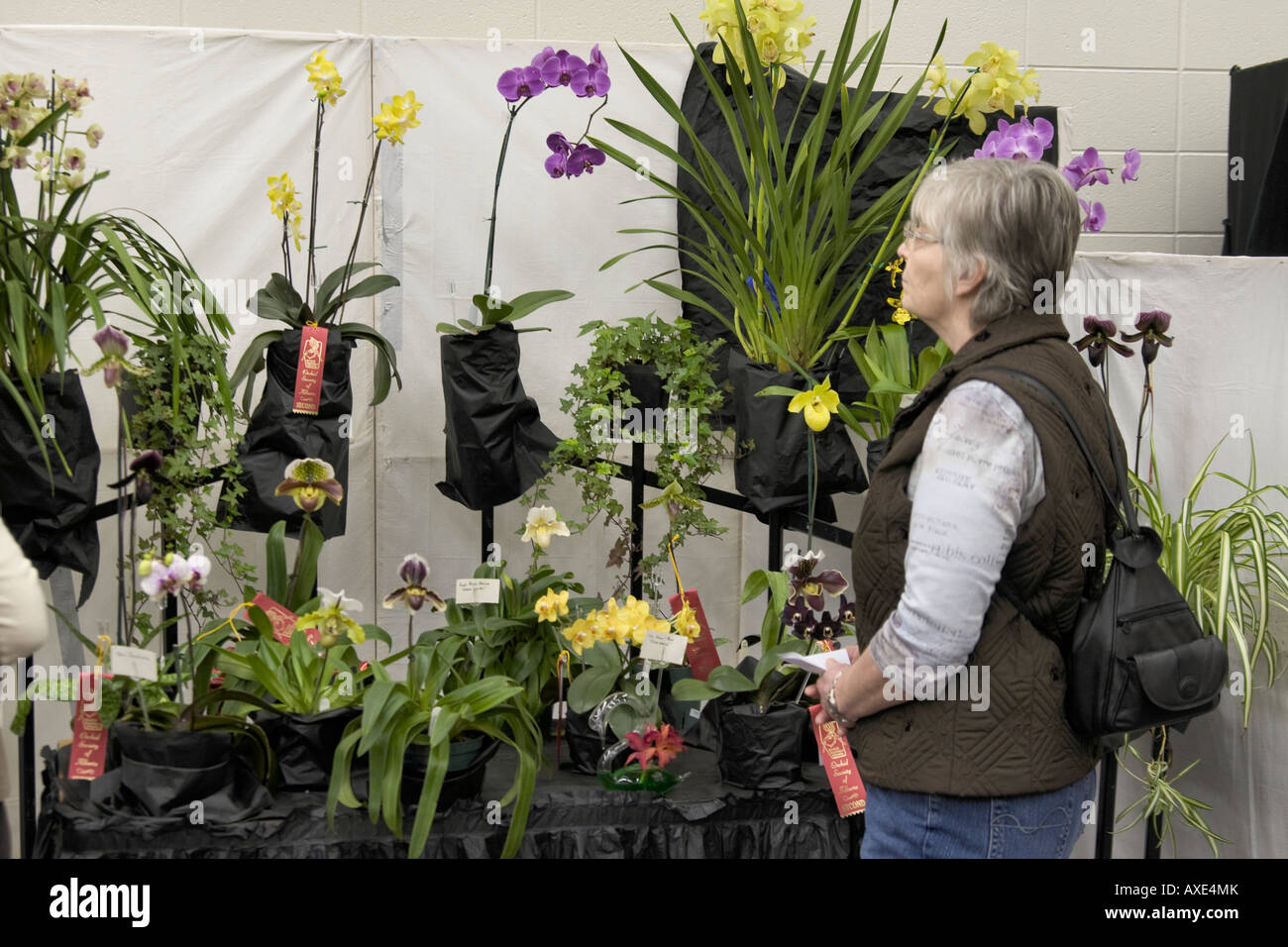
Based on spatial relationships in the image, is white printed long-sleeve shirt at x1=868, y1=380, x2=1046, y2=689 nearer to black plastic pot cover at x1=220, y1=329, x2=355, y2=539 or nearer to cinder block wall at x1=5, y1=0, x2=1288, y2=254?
black plastic pot cover at x1=220, y1=329, x2=355, y2=539

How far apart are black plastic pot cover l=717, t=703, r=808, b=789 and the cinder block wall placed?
1691mm

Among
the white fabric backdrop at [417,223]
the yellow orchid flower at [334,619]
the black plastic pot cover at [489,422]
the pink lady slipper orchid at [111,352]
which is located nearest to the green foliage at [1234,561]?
the white fabric backdrop at [417,223]

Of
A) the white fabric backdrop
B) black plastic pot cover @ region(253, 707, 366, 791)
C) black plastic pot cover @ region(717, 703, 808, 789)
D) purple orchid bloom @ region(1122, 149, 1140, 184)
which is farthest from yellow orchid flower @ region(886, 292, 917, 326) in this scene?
black plastic pot cover @ region(253, 707, 366, 791)

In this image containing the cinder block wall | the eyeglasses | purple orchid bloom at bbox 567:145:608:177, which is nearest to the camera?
the eyeglasses

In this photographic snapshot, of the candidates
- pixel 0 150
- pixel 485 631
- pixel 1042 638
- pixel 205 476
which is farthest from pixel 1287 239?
pixel 0 150

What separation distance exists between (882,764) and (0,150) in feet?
5.96

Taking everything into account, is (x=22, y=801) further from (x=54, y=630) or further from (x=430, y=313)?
(x=430, y=313)

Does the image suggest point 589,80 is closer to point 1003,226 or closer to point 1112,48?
point 1003,226

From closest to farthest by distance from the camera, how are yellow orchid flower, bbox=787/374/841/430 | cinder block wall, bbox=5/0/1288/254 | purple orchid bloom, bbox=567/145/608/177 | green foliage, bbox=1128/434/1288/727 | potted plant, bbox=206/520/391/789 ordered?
potted plant, bbox=206/520/391/789
yellow orchid flower, bbox=787/374/841/430
green foliage, bbox=1128/434/1288/727
purple orchid bloom, bbox=567/145/608/177
cinder block wall, bbox=5/0/1288/254

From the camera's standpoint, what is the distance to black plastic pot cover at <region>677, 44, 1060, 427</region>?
258 cm

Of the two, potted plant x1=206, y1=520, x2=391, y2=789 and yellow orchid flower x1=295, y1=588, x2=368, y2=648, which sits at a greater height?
yellow orchid flower x1=295, y1=588, x2=368, y2=648

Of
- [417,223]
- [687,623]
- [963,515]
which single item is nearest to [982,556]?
[963,515]

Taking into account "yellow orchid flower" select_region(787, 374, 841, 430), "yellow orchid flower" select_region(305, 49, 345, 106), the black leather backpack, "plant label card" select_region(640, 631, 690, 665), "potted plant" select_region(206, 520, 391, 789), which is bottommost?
"potted plant" select_region(206, 520, 391, 789)

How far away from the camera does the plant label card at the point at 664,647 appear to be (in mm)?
1954
